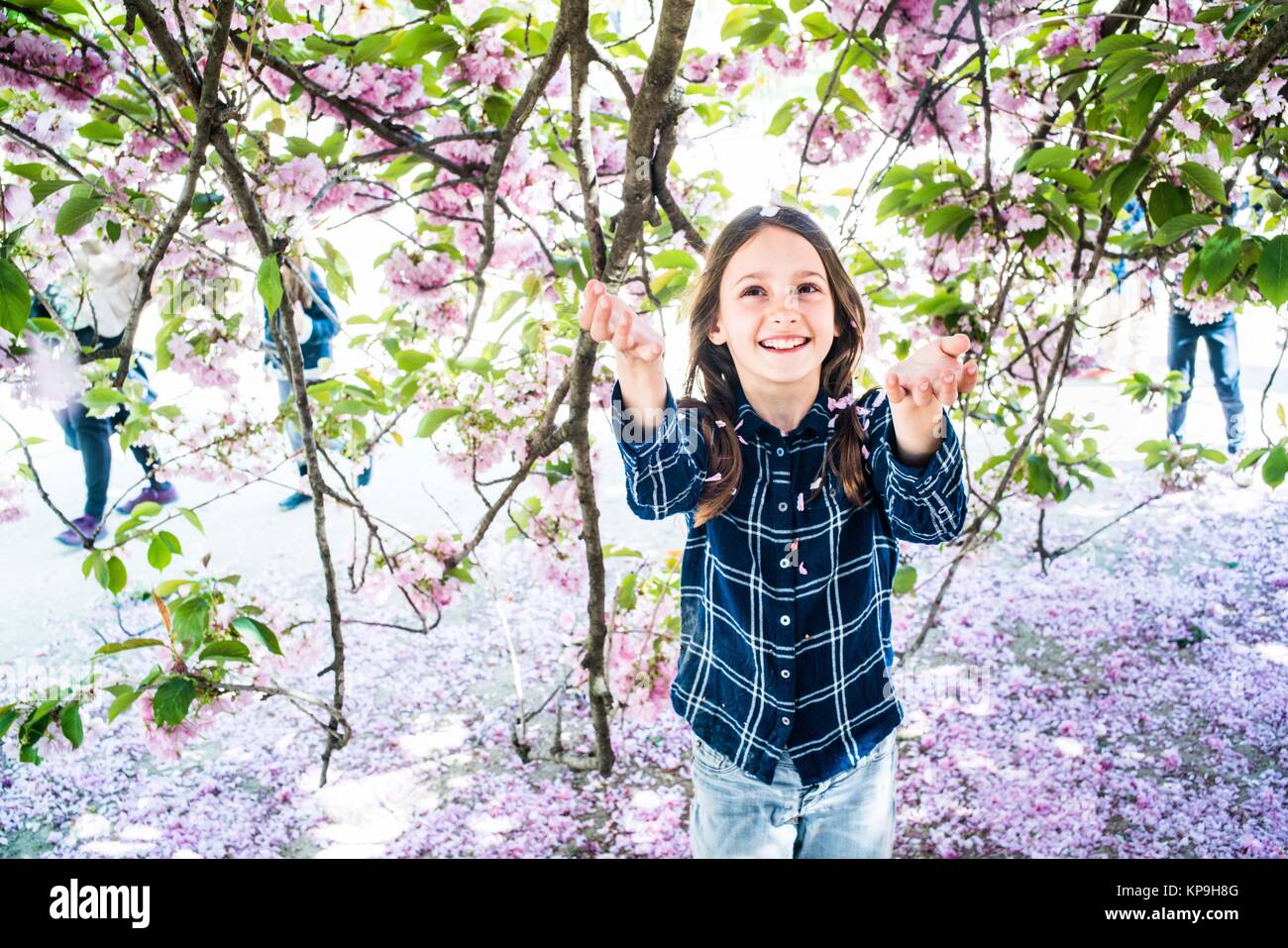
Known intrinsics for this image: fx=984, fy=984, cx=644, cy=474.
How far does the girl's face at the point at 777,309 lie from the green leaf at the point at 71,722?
1236 mm

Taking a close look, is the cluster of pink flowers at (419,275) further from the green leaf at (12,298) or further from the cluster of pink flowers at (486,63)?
the green leaf at (12,298)

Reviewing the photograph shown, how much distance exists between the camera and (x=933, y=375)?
1.11 metres

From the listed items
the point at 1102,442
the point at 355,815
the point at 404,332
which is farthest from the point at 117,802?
the point at 1102,442

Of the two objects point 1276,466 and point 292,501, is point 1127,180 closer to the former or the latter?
point 1276,466

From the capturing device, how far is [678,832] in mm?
2414

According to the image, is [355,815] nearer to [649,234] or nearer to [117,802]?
[117,802]

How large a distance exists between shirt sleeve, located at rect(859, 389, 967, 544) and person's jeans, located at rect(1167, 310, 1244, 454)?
3.49 m

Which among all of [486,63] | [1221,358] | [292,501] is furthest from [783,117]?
[292,501]

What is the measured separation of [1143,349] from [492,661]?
15.0 ft

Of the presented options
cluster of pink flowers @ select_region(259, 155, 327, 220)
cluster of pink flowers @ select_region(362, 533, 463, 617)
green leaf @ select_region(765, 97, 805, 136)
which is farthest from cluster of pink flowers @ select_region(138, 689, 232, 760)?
green leaf @ select_region(765, 97, 805, 136)

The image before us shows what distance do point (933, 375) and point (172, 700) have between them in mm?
1290

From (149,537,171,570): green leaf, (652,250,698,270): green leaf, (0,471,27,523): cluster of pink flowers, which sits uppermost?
(652,250,698,270): green leaf

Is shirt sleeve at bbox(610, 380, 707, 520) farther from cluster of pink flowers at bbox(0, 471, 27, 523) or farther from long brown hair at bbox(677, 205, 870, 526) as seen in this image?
cluster of pink flowers at bbox(0, 471, 27, 523)

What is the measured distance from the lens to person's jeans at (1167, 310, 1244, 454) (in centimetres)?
422
